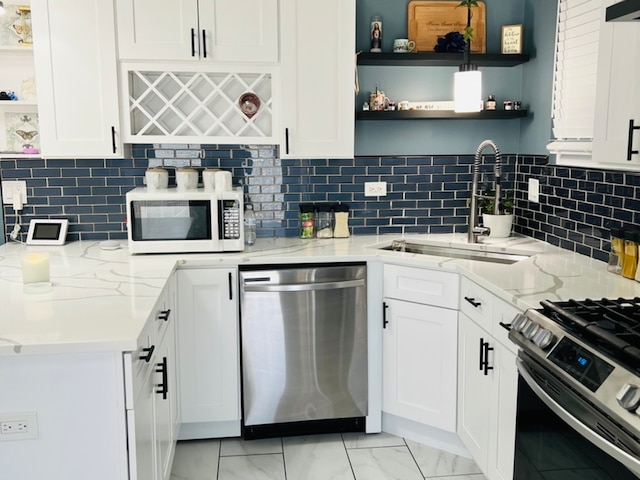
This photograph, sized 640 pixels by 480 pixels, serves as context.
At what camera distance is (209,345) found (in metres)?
3.05

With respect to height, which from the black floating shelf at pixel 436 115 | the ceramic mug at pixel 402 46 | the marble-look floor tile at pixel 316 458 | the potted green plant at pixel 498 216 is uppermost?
the ceramic mug at pixel 402 46

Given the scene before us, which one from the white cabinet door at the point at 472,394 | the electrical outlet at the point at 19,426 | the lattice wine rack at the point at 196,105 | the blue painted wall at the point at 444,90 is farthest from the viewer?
the blue painted wall at the point at 444,90

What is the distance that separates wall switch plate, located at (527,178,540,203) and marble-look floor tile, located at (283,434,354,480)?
1.61 m

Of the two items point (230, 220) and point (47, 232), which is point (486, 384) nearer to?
point (230, 220)

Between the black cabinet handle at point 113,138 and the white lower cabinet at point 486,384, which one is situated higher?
the black cabinet handle at point 113,138

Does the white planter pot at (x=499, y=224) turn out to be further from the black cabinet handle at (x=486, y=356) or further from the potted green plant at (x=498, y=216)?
the black cabinet handle at (x=486, y=356)

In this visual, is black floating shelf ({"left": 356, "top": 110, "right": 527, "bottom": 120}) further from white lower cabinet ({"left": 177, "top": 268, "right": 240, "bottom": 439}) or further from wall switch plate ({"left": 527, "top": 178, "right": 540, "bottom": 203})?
white lower cabinet ({"left": 177, "top": 268, "right": 240, "bottom": 439})

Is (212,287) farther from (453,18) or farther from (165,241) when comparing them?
(453,18)

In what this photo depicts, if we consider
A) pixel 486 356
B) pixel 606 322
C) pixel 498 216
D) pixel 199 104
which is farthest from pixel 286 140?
pixel 606 322

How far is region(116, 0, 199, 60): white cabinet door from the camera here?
3088mm

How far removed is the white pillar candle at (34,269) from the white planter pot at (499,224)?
2219 millimetres

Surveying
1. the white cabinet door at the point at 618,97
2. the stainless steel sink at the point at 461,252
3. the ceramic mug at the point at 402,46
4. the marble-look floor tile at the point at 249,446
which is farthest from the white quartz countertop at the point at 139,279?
the ceramic mug at the point at 402,46

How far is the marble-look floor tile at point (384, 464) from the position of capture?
286 centimetres

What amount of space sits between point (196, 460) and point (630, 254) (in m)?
2.09
